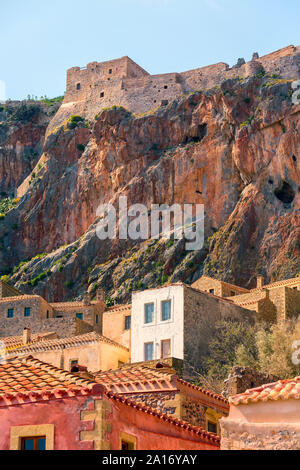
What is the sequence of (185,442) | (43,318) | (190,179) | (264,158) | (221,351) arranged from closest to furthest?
(185,442), (221,351), (43,318), (264,158), (190,179)

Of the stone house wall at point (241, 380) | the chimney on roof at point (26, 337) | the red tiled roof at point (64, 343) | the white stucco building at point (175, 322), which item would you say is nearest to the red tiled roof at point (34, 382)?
the stone house wall at point (241, 380)

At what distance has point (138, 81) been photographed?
11269cm

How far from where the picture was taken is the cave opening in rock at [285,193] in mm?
86875

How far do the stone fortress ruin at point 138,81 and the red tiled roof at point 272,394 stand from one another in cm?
7807

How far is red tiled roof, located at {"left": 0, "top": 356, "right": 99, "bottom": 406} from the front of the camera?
20.6 m

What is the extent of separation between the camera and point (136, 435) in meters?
21.8

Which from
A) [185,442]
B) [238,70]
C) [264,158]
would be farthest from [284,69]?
[185,442]

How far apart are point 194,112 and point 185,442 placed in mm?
79648

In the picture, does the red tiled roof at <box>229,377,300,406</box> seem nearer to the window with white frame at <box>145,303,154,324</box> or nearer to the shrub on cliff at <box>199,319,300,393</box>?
the shrub on cliff at <box>199,319,300,393</box>

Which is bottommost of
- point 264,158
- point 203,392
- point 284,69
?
point 203,392

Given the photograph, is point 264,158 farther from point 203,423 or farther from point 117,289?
point 203,423

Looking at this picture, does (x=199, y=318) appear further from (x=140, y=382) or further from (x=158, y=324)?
(x=140, y=382)

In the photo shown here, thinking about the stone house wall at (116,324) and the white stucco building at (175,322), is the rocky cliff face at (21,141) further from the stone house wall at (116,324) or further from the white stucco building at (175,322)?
the white stucco building at (175,322)

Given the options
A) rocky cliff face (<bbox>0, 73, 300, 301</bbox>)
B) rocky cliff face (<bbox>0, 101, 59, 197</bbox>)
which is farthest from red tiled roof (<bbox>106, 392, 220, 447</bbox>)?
rocky cliff face (<bbox>0, 101, 59, 197</bbox>)
